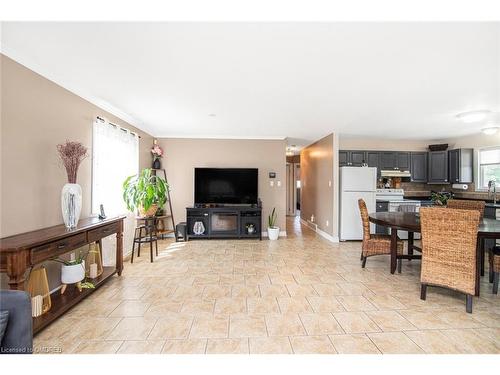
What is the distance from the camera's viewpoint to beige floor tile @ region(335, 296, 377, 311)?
→ 96.9 inches

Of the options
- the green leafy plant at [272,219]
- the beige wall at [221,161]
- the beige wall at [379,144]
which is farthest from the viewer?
the beige wall at [379,144]

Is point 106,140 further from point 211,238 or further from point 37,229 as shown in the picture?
point 211,238

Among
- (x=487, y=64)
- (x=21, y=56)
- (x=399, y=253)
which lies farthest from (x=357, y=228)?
(x=21, y=56)

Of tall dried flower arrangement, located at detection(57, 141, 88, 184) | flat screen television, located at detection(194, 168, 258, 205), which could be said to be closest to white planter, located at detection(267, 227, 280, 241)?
flat screen television, located at detection(194, 168, 258, 205)

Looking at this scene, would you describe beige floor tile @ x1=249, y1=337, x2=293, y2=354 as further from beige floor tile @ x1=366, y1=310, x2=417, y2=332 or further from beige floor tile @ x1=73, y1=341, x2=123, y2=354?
beige floor tile @ x1=73, y1=341, x2=123, y2=354

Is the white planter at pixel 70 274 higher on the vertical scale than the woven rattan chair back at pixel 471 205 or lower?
lower

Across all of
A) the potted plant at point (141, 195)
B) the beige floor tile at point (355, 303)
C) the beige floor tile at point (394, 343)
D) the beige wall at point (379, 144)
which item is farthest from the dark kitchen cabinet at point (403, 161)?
the potted plant at point (141, 195)

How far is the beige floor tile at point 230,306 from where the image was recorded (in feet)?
7.85

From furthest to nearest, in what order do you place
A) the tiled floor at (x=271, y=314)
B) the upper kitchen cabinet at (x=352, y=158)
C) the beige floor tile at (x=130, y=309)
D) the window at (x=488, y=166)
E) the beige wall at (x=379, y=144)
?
the beige wall at (x=379, y=144), the upper kitchen cabinet at (x=352, y=158), the window at (x=488, y=166), the beige floor tile at (x=130, y=309), the tiled floor at (x=271, y=314)

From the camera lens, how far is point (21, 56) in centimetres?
218

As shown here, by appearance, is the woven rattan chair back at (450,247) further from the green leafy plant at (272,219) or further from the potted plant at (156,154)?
the potted plant at (156,154)

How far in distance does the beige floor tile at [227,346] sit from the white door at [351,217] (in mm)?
4056

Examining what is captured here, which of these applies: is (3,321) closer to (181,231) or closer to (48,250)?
(48,250)

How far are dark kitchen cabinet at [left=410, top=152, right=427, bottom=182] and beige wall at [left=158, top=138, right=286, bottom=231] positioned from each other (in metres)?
3.27
